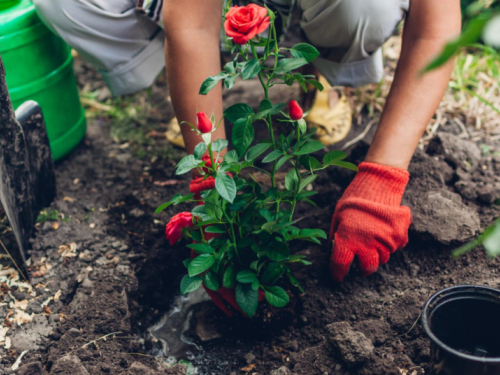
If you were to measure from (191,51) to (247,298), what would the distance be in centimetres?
77

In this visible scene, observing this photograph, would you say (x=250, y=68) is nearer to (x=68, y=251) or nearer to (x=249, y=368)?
(x=249, y=368)

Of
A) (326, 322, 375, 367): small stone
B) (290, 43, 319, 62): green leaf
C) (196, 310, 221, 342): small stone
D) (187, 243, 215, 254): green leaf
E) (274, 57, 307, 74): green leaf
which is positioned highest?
(290, 43, 319, 62): green leaf

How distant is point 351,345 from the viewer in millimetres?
1301

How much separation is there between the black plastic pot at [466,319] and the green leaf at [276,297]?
37 cm

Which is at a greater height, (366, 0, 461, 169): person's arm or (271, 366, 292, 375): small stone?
(366, 0, 461, 169): person's arm

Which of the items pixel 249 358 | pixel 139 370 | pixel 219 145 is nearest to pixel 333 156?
pixel 219 145

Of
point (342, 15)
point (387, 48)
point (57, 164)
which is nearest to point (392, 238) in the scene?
point (342, 15)

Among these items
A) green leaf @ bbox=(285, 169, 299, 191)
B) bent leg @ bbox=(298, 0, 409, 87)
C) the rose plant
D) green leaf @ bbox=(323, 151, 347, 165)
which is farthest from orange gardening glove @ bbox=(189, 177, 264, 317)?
bent leg @ bbox=(298, 0, 409, 87)

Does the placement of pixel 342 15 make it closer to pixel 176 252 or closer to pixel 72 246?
pixel 176 252

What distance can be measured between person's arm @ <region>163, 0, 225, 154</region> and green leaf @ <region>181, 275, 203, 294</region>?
477mm

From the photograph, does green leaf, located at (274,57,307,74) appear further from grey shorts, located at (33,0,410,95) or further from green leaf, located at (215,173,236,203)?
grey shorts, located at (33,0,410,95)

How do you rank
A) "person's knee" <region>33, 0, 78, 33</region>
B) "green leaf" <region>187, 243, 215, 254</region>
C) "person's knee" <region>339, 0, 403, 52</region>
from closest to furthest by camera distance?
"green leaf" <region>187, 243, 215, 254</region>
"person's knee" <region>339, 0, 403, 52</region>
"person's knee" <region>33, 0, 78, 33</region>

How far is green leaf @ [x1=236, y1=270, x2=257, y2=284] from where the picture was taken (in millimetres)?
1286

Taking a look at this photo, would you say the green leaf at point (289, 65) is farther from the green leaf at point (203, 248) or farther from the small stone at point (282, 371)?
the small stone at point (282, 371)
